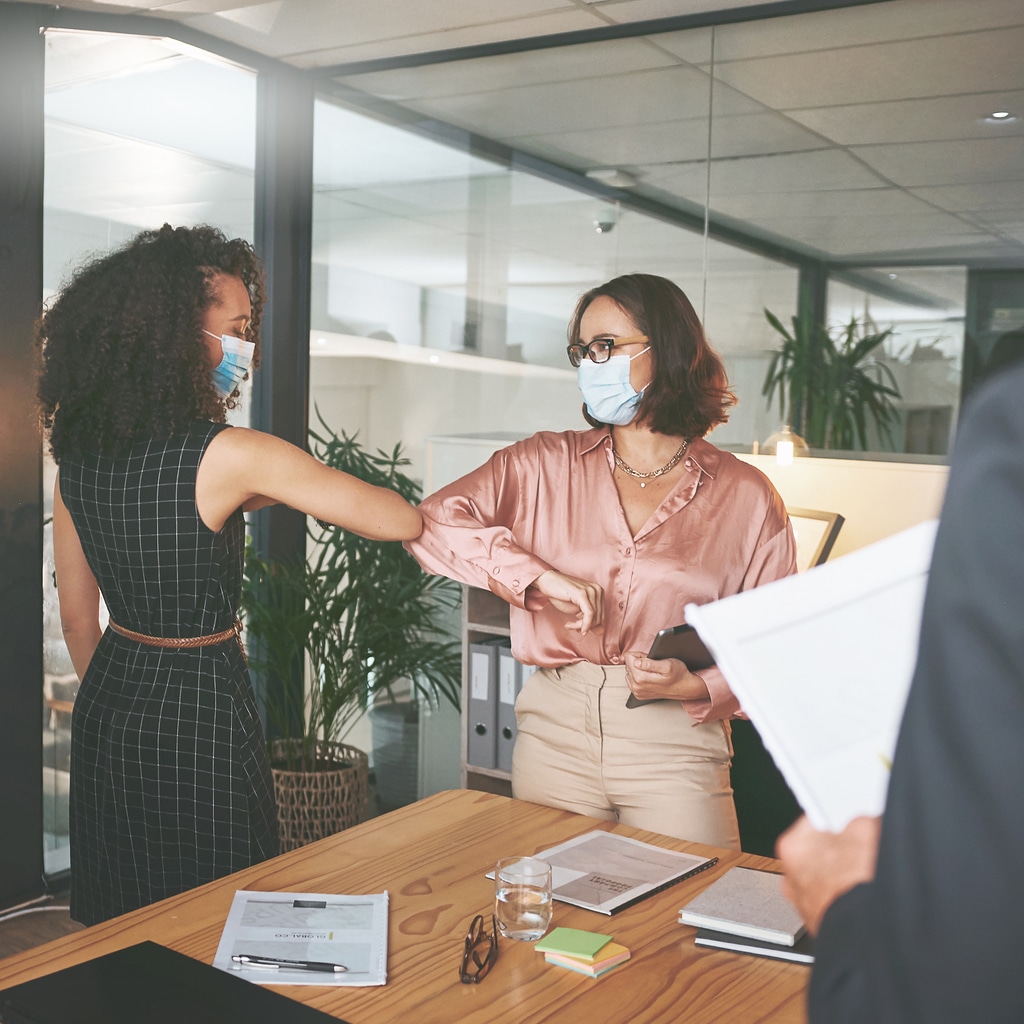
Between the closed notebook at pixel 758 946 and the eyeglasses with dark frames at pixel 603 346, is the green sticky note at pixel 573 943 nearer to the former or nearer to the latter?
the closed notebook at pixel 758 946

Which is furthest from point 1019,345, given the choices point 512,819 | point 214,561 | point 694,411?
point 214,561

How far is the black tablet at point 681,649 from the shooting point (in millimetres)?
2043

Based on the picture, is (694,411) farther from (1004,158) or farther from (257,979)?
(257,979)

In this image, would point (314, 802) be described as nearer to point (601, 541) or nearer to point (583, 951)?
point (601, 541)

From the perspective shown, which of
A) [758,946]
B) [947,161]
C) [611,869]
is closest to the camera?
[758,946]

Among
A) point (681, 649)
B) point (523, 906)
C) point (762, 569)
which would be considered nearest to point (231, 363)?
point (681, 649)

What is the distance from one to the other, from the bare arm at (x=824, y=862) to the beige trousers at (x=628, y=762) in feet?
5.04

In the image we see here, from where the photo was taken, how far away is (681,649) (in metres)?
2.10

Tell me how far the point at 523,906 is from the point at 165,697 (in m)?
0.92

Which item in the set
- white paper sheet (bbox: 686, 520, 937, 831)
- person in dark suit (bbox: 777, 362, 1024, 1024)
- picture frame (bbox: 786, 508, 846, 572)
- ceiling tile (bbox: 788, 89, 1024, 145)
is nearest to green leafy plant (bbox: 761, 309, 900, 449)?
picture frame (bbox: 786, 508, 846, 572)

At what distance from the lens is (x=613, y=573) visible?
2.30 m

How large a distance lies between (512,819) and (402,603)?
6.56 feet

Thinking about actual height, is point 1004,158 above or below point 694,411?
above

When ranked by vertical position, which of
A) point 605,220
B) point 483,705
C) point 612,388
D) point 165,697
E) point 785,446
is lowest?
point 483,705
